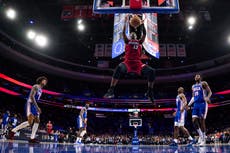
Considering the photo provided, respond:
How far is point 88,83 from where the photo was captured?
34.5m

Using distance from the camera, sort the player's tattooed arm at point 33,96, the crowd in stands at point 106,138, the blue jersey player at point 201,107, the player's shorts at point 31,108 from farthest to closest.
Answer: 1. the crowd in stands at point 106,138
2. the blue jersey player at point 201,107
3. the player's shorts at point 31,108
4. the player's tattooed arm at point 33,96

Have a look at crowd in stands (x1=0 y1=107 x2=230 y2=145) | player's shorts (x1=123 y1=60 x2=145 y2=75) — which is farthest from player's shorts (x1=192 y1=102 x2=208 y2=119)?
crowd in stands (x1=0 y1=107 x2=230 y2=145)

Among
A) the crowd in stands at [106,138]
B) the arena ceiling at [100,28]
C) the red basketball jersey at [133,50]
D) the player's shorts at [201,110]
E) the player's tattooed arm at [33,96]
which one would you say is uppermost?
the arena ceiling at [100,28]

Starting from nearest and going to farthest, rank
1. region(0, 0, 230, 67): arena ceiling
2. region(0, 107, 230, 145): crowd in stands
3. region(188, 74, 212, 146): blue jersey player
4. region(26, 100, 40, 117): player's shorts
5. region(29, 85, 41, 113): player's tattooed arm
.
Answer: region(29, 85, 41, 113): player's tattooed arm, region(26, 100, 40, 117): player's shorts, region(188, 74, 212, 146): blue jersey player, region(0, 0, 230, 67): arena ceiling, region(0, 107, 230, 145): crowd in stands

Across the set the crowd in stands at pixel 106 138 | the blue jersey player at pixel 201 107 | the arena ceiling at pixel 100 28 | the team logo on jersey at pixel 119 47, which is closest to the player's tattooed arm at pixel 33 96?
the blue jersey player at pixel 201 107

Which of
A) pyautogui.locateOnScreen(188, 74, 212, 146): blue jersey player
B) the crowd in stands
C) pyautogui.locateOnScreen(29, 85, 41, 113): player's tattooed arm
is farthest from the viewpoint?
the crowd in stands

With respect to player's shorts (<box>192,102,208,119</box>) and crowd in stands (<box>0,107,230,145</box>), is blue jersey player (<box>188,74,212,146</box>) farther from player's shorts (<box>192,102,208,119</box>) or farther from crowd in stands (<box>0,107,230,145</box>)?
crowd in stands (<box>0,107,230,145</box>)

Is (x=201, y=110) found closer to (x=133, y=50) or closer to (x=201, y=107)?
(x=201, y=107)

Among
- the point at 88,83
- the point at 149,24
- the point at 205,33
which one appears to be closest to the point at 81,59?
the point at 88,83

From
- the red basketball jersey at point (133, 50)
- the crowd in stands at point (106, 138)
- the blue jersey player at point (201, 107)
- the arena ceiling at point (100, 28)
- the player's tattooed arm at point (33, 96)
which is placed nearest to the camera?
the red basketball jersey at point (133, 50)

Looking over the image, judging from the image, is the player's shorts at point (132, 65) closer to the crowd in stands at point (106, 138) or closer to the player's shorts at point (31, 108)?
the player's shorts at point (31, 108)

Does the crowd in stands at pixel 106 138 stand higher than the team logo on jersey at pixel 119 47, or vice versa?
the team logo on jersey at pixel 119 47

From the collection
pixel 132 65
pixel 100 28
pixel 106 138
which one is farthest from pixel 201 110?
pixel 106 138

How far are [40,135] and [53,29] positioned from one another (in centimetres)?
1075
